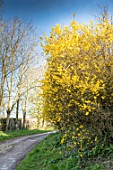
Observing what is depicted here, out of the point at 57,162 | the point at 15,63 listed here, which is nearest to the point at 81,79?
the point at 57,162

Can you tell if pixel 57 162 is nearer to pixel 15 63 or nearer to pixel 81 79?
pixel 81 79

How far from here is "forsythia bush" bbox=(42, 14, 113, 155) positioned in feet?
19.1

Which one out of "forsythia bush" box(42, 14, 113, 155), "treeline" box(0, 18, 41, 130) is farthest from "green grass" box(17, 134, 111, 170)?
"treeline" box(0, 18, 41, 130)

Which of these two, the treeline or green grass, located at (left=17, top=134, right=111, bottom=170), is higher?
the treeline

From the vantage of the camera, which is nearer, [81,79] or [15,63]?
[81,79]

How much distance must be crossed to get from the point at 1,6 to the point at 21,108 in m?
10.2

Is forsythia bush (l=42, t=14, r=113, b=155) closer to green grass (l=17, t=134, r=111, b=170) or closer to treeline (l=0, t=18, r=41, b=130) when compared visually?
green grass (l=17, t=134, r=111, b=170)

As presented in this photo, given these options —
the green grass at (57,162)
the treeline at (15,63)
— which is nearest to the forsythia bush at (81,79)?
the green grass at (57,162)

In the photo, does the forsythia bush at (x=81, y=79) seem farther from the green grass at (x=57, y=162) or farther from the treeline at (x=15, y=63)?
the treeline at (x=15, y=63)

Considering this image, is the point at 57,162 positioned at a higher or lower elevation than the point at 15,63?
lower

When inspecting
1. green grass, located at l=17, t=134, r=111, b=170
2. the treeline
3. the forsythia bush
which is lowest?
green grass, located at l=17, t=134, r=111, b=170

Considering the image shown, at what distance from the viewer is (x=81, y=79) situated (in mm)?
5855

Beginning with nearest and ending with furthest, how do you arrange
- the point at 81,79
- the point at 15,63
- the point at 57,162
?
1. the point at 81,79
2. the point at 57,162
3. the point at 15,63

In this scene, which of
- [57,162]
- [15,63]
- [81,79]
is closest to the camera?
[81,79]
